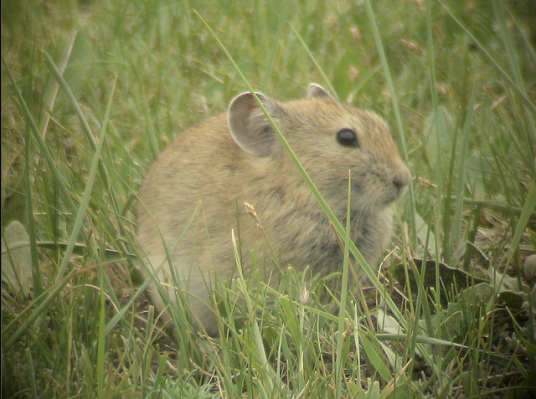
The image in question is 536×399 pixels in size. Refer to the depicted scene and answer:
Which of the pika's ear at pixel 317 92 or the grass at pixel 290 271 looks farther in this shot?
Answer: the pika's ear at pixel 317 92

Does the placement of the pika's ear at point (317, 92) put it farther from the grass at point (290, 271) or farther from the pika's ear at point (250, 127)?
the pika's ear at point (250, 127)

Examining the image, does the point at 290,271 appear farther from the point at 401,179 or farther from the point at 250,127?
the point at 250,127

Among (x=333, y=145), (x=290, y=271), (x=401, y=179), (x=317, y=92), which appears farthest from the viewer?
(x=317, y=92)

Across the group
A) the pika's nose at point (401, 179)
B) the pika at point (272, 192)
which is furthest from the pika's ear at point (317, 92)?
the pika's nose at point (401, 179)

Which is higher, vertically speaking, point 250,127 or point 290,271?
point 250,127

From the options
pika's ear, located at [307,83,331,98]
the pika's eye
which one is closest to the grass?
pika's ear, located at [307,83,331,98]

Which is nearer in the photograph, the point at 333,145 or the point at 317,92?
the point at 333,145

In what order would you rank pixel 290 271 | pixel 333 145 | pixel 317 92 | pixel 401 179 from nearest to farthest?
pixel 290 271 < pixel 401 179 < pixel 333 145 < pixel 317 92

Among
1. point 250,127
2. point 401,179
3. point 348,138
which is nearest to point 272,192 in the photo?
point 250,127
